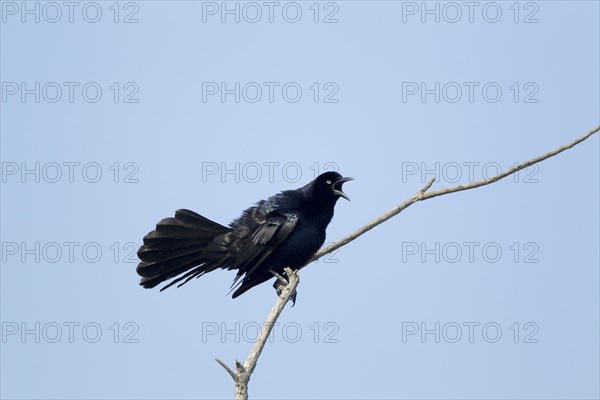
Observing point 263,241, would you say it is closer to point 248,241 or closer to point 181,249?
point 248,241

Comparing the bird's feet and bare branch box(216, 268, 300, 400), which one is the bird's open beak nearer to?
the bird's feet

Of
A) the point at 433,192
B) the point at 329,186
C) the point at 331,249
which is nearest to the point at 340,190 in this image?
the point at 329,186

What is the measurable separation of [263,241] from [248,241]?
196 millimetres

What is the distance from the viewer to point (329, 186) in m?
8.70

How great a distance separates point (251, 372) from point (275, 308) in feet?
2.39

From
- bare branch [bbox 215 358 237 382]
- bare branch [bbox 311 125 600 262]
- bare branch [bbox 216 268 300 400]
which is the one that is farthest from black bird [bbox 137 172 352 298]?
bare branch [bbox 215 358 237 382]

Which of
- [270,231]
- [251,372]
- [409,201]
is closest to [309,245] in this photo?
[270,231]

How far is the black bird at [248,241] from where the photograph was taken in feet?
27.3

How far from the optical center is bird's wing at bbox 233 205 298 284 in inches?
328

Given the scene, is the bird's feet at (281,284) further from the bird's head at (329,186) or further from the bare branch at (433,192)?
the bare branch at (433,192)

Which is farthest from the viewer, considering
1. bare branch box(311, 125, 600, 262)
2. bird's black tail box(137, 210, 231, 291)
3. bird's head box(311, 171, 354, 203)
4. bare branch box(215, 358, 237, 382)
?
bird's head box(311, 171, 354, 203)

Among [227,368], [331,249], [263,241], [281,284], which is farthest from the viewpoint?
[281,284]

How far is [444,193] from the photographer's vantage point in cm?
662

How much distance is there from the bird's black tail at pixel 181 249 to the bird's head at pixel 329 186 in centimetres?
102
